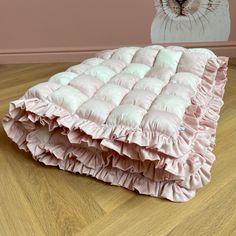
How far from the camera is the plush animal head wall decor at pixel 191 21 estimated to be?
186 cm

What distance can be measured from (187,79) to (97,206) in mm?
566

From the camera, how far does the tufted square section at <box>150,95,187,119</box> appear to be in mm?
906

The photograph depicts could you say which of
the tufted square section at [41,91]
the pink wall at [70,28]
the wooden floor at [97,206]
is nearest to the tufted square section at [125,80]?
the tufted square section at [41,91]

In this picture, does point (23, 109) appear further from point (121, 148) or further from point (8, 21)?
point (8, 21)

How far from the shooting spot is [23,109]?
3.12 feet

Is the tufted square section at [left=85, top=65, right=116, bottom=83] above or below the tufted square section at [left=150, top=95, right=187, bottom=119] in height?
above

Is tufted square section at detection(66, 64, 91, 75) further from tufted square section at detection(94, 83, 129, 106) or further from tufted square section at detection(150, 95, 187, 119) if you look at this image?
tufted square section at detection(150, 95, 187, 119)

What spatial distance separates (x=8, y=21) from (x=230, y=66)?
1465 millimetres

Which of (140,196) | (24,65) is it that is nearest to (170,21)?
(24,65)

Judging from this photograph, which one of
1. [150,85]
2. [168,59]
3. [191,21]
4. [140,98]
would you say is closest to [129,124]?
[140,98]

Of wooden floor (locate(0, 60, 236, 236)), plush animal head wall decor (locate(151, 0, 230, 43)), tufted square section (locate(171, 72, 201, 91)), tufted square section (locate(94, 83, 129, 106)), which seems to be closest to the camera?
wooden floor (locate(0, 60, 236, 236))

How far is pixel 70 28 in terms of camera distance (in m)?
1.99

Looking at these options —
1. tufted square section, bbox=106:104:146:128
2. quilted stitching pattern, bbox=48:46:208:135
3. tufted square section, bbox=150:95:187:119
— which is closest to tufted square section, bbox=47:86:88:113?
quilted stitching pattern, bbox=48:46:208:135

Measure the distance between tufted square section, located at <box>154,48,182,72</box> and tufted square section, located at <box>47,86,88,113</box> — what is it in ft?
1.19
